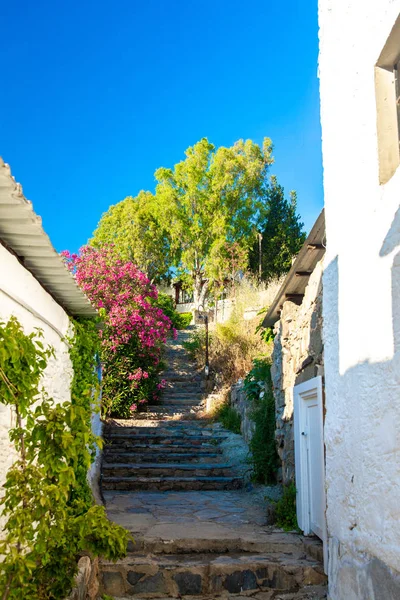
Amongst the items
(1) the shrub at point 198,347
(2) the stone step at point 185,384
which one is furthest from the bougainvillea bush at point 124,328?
(1) the shrub at point 198,347

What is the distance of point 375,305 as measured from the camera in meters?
3.80

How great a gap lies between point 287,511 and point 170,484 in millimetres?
3236

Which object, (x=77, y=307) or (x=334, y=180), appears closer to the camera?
(x=334, y=180)

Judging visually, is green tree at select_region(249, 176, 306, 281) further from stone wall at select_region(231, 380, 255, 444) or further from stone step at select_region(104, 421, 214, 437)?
stone step at select_region(104, 421, 214, 437)

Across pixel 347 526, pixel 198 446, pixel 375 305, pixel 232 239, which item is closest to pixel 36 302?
pixel 375 305

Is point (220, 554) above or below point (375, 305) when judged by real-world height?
below

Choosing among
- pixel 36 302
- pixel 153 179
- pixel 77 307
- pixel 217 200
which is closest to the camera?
pixel 36 302

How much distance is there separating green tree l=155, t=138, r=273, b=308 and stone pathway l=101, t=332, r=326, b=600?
15427 mm

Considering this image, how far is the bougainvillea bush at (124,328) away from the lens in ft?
42.3

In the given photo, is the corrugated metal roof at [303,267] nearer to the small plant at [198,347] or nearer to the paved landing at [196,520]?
the paved landing at [196,520]

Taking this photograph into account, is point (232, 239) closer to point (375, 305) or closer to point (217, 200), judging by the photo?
point (217, 200)

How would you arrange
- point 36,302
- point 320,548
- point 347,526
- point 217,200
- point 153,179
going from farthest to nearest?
point 153,179 < point 217,200 < point 320,548 < point 36,302 < point 347,526

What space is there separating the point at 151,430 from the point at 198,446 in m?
1.17

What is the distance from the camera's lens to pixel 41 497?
345 centimetres
